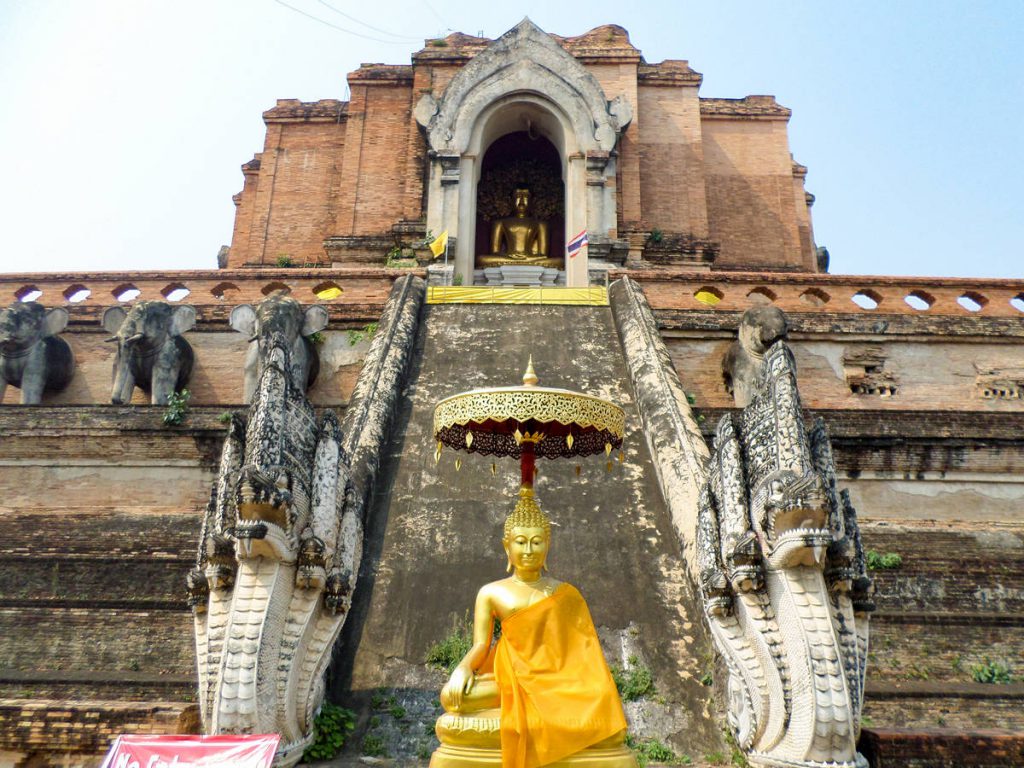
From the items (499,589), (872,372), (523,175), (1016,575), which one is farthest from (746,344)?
(523,175)

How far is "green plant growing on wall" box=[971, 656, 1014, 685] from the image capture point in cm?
626

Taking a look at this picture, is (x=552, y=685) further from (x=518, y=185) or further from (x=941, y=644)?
(x=518, y=185)

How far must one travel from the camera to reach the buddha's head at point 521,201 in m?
19.4

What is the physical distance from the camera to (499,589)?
15.1 feet

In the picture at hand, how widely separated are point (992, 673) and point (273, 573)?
517 cm

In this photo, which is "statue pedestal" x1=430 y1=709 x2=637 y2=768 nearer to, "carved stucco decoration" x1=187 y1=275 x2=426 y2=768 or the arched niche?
"carved stucco decoration" x1=187 y1=275 x2=426 y2=768

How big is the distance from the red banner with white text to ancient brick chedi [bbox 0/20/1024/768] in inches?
18.5

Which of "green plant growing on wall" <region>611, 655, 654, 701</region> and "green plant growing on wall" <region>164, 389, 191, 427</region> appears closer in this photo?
"green plant growing on wall" <region>611, 655, 654, 701</region>

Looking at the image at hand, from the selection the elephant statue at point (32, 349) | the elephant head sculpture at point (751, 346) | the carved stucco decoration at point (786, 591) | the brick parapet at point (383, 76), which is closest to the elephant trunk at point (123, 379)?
the elephant statue at point (32, 349)

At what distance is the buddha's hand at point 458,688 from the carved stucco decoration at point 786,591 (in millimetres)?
1612

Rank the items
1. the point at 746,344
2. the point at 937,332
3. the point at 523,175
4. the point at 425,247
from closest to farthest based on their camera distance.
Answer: the point at 746,344
the point at 937,332
the point at 425,247
the point at 523,175

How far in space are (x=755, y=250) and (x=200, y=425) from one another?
1339cm

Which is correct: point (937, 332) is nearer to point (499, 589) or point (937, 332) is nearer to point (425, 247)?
point (425, 247)

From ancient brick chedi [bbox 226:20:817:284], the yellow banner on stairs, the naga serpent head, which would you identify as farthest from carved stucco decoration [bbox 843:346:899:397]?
the naga serpent head
